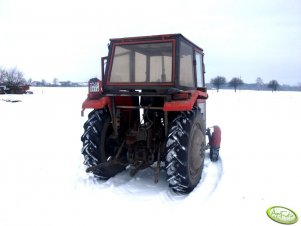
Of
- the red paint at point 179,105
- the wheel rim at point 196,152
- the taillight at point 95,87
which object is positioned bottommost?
the wheel rim at point 196,152

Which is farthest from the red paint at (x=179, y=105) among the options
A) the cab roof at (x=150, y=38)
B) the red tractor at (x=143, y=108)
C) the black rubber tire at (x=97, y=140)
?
the black rubber tire at (x=97, y=140)

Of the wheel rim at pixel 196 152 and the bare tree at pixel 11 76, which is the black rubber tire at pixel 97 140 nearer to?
the wheel rim at pixel 196 152

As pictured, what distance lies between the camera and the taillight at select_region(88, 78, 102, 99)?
4527mm

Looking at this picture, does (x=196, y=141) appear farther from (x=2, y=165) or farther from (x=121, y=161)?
(x=2, y=165)

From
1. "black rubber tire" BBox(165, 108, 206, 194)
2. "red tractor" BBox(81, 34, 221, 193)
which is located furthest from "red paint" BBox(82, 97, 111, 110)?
"black rubber tire" BBox(165, 108, 206, 194)

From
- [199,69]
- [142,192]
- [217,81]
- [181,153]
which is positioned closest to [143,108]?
[181,153]

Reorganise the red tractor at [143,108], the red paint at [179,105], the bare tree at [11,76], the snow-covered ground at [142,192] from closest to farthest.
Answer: the snow-covered ground at [142,192], the red paint at [179,105], the red tractor at [143,108], the bare tree at [11,76]

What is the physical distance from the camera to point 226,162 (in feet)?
17.5

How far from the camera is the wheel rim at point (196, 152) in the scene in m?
4.29

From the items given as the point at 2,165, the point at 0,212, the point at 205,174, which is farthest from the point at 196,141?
the point at 2,165

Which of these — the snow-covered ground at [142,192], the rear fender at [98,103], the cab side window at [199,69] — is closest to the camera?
the snow-covered ground at [142,192]

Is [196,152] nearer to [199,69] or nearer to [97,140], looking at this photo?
[97,140]

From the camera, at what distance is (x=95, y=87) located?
4551 mm

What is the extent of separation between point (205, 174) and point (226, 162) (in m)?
0.60
